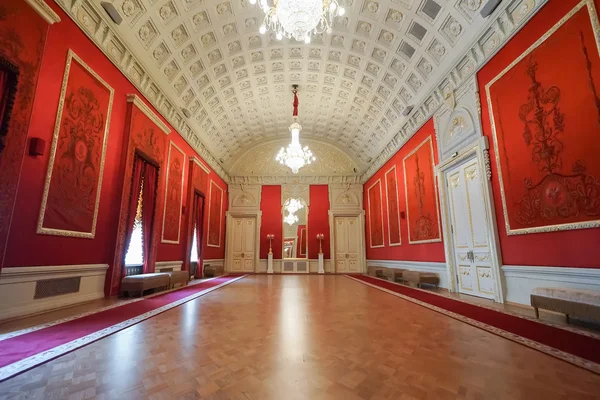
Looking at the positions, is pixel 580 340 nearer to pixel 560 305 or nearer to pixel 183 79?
pixel 560 305

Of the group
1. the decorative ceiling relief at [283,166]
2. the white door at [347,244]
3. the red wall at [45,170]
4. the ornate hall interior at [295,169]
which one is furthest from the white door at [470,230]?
the decorative ceiling relief at [283,166]

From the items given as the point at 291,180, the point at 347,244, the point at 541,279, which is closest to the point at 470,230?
the point at 541,279

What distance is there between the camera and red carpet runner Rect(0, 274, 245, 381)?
6.55ft

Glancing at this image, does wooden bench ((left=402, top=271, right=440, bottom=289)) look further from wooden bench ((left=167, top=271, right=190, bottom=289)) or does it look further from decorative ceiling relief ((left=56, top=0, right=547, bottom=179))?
wooden bench ((left=167, top=271, right=190, bottom=289))

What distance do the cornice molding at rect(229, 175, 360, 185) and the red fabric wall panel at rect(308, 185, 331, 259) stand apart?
0.32 m

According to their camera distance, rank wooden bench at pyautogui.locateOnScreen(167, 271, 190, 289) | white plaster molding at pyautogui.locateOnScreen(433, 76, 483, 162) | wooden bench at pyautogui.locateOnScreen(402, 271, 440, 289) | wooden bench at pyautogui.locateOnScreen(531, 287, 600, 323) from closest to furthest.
→ 1. wooden bench at pyautogui.locateOnScreen(531, 287, 600, 323)
2. white plaster molding at pyautogui.locateOnScreen(433, 76, 483, 162)
3. wooden bench at pyautogui.locateOnScreen(167, 271, 190, 289)
4. wooden bench at pyautogui.locateOnScreen(402, 271, 440, 289)

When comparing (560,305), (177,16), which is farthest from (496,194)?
(177,16)

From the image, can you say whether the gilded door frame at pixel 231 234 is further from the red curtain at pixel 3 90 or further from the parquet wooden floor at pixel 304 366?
the red curtain at pixel 3 90

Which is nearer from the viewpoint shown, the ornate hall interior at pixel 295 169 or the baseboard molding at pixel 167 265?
the ornate hall interior at pixel 295 169

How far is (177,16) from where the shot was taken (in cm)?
610

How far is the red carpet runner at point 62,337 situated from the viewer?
2.00m

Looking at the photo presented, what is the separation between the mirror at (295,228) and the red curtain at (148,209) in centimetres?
779

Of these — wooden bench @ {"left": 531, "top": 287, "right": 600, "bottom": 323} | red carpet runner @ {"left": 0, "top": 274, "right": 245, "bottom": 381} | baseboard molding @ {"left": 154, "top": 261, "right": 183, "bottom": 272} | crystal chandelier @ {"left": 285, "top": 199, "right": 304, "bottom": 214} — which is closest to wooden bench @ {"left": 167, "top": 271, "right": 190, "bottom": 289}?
baseboard molding @ {"left": 154, "top": 261, "right": 183, "bottom": 272}

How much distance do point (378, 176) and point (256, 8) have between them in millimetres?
7779
